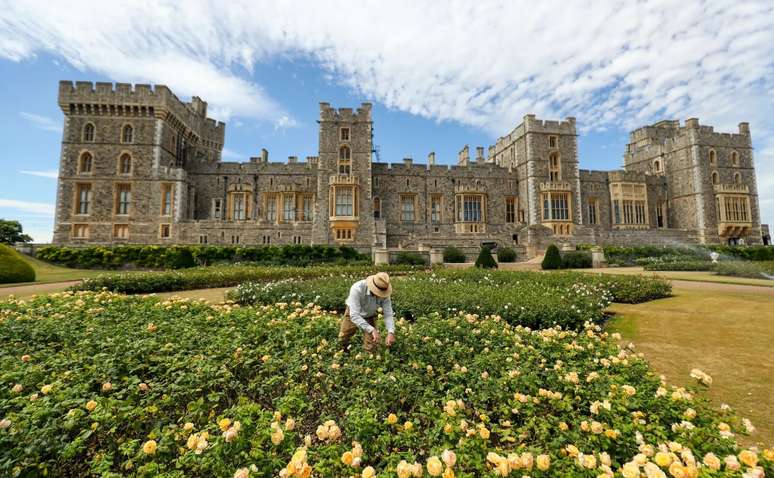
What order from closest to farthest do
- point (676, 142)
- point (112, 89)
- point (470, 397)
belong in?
point (470, 397), point (112, 89), point (676, 142)

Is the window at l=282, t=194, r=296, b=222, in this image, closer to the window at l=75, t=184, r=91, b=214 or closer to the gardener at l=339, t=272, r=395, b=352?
the window at l=75, t=184, r=91, b=214

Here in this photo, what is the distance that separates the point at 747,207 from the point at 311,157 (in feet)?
151

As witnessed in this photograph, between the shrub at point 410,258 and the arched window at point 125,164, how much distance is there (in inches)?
959

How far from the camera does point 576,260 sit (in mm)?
23000

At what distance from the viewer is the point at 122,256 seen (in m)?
22.7

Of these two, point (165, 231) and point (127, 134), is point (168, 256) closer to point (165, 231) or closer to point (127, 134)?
point (165, 231)

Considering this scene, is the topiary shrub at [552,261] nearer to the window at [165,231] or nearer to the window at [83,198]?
the window at [165,231]

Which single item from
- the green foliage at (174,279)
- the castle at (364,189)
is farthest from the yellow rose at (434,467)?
the castle at (364,189)

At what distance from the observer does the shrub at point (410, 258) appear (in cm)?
2233

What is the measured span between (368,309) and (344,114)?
29.0 m

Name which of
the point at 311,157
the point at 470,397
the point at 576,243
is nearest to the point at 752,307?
the point at 470,397

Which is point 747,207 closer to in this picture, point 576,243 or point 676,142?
point 676,142

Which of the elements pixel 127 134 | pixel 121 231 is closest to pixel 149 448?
pixel 121 231

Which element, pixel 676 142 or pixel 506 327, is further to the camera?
pixel 676 142
